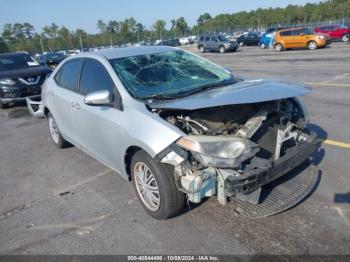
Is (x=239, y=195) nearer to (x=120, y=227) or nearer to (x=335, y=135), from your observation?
(x=120, y=227)

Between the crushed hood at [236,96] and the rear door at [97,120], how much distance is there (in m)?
0.58

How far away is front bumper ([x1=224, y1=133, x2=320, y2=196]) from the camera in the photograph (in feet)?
9.36

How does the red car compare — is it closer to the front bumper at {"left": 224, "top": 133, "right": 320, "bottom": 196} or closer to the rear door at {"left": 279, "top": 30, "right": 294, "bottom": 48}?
the rear door at {"left": 279, "top": 30, "right": 294, "bottom": 48}

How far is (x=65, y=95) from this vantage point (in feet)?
16.2

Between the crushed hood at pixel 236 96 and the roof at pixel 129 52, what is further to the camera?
the roof at pixel 129 52

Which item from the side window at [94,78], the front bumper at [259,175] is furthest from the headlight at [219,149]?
the side window at [94,78]

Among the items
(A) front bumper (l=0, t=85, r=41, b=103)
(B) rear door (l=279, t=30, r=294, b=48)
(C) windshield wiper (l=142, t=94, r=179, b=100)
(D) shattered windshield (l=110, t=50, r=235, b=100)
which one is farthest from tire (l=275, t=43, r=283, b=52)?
(C) windshield wiper (l=142, t=94, r=179, b=100)

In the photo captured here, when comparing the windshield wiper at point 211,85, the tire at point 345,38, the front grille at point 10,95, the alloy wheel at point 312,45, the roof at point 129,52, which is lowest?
the front grille at point 10,95

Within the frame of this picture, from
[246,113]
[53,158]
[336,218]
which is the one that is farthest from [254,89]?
[53,158]

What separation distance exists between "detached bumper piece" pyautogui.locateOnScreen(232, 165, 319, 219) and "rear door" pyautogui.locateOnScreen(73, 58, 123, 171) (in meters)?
1.51

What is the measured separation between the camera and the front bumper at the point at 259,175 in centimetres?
285

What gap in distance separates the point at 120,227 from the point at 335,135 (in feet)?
12.8

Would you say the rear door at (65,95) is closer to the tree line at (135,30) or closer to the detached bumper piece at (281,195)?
the detached bumper piece at (281,195)

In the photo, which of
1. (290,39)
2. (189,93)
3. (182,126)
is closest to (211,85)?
(189,93)
